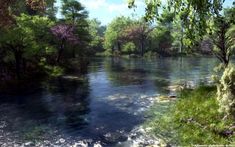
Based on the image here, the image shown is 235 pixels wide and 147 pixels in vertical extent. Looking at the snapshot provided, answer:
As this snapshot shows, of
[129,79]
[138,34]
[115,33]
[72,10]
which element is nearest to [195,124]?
[129,79]

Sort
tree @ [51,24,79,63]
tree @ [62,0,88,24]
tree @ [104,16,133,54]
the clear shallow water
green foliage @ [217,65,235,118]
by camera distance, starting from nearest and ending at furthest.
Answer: green foliage @ [217,65,235,118] < the clear shallow water < tree @ [51,24,79,63] < tree @ [62,0,88,24] < tree @ [104,16,133,54]

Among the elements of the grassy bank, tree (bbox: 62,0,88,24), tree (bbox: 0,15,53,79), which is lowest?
the grassy bank

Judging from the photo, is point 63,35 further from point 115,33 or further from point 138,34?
point 138,34

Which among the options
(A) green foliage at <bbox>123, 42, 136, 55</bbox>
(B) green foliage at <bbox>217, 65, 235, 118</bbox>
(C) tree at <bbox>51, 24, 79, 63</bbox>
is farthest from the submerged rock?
(A) green foliage at <bbox>123, 42, 136, 55</bbox>

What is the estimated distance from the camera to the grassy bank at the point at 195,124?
17.0 metres

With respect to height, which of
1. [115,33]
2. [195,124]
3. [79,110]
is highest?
[115,33]

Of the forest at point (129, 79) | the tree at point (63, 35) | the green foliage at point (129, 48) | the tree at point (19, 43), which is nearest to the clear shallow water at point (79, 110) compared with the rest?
the forest at point (129, 79)

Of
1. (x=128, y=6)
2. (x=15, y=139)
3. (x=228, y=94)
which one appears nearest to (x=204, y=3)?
(x=128, y=6)

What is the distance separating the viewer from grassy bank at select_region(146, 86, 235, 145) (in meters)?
17.0

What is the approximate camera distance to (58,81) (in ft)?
149

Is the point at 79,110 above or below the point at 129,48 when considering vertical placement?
below

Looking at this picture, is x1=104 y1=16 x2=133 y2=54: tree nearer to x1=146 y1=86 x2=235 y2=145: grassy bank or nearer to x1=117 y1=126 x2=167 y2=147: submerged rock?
x1=146 y1=86 x2=235 y2=145: grassy bank

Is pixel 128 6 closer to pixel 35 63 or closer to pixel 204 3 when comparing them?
pixel 204 3

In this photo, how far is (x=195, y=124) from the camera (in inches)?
768
